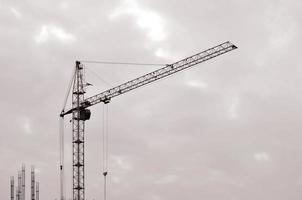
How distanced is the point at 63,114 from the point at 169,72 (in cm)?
3826

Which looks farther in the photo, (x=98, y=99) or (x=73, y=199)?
(x=98, y=99)

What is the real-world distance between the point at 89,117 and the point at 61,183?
76.2 feet

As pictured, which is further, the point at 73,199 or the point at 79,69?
the point at 79,69

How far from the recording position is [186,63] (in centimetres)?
16838

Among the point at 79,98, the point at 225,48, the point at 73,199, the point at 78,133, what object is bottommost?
the point at 73,199

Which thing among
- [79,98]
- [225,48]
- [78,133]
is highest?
[225,48]

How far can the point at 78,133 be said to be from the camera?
16638 centimetres

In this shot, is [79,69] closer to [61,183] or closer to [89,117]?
[89,117]

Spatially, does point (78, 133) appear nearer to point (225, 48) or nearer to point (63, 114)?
point (63, 114)

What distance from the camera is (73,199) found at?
163250 mm

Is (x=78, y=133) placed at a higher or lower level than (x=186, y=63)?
lower

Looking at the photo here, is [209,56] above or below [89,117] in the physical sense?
above

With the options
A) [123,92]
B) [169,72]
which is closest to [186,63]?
[169,72]

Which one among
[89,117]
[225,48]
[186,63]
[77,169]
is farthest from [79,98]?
[225,48]
